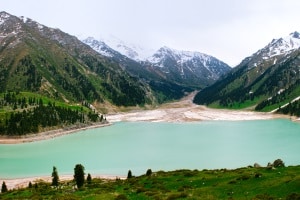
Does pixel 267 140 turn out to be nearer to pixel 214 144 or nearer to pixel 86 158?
pixel 214 144

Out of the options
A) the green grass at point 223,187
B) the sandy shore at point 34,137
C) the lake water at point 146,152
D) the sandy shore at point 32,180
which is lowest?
the sandy shore at point 32,180

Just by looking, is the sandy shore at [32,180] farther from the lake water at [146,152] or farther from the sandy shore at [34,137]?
the sandy shore at [34,137]

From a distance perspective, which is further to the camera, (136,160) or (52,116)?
(52,116)

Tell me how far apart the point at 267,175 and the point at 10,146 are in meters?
129

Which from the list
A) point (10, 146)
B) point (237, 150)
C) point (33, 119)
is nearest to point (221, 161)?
point (237, 150)

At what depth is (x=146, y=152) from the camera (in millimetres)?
118750

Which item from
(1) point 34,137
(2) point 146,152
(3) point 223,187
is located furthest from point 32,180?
(1) point 34,137

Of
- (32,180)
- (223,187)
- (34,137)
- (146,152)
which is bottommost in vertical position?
(32,180)

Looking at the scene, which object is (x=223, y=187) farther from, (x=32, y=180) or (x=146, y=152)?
(x=146, y=152)

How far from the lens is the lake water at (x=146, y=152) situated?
97.0 meters

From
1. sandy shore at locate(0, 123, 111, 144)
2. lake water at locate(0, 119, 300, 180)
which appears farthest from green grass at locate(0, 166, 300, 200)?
sandy shore at locate(0, 123, 111, 144)

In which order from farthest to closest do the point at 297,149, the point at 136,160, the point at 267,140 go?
the point at 267,140
the point at 297,149
the point at 136,160

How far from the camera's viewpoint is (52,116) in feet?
644

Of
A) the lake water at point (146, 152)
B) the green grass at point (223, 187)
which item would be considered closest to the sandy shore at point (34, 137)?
the lake water at point (146, 152)
